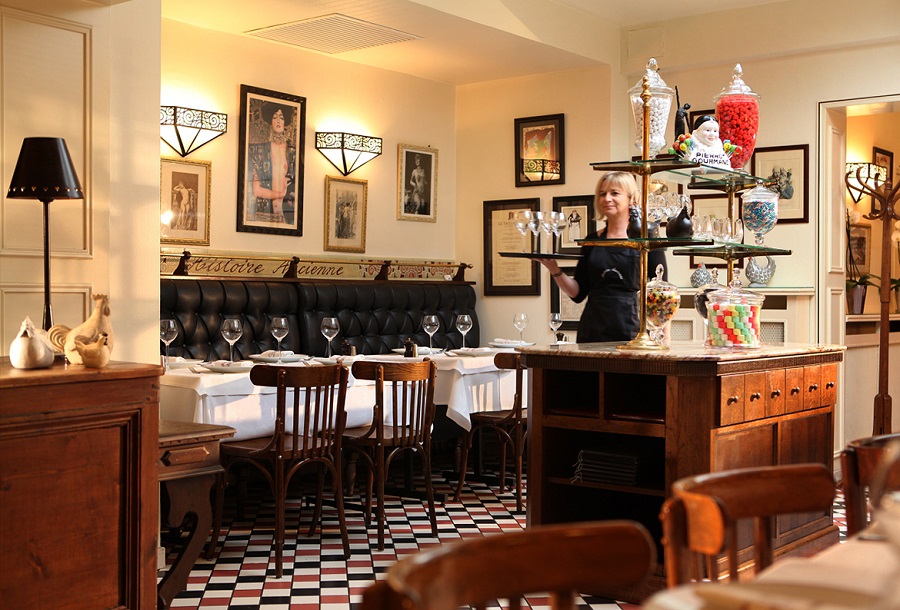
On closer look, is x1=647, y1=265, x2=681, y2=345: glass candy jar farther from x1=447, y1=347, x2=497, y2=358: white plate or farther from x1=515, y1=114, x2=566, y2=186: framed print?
x1=515, y1=114, x2=566, y2=186: framed print

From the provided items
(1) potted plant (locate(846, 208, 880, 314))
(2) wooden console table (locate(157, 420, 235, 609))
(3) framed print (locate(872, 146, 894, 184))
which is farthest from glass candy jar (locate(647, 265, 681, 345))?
(3) framed print (locate(872, 146, 894, 184))

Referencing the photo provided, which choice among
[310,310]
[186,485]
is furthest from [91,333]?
[310,310]

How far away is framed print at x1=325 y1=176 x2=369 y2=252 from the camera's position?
8008mm

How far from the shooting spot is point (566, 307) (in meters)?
8.52

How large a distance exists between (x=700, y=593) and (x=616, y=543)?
0.60 ft

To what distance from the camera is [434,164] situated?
29.2ft

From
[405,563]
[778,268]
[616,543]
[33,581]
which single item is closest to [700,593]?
[616,543]

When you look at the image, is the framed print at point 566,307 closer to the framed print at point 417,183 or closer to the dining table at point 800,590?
the framed print at point 417,183

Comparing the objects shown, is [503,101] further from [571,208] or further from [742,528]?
[742,528]

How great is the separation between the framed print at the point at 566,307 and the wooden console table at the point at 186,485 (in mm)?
4713

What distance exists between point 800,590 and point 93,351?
2.56m

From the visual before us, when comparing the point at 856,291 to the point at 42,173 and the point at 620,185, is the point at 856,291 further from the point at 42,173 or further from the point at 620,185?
the point at 42,173

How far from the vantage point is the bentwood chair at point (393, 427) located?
5.03 meters

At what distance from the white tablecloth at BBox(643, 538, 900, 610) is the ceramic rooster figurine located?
2.44 m
